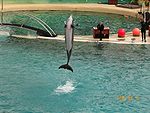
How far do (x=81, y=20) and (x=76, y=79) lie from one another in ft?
96.8

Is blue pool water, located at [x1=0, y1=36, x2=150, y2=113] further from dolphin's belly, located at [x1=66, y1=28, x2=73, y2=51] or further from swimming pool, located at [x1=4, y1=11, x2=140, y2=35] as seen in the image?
swimming pool, located at [x1=4, y1=11, x2=140, y2=35]

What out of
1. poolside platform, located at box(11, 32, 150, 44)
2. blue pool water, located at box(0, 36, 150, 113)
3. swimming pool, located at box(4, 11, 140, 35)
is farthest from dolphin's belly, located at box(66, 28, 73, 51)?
swimming pool, located at box(4, 11, 140, 35)

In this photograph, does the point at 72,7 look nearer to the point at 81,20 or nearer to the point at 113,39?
the point at 81,20

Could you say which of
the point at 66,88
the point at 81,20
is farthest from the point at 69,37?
the point at 81,20

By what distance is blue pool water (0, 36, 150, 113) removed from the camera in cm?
2378

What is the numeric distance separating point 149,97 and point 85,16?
37.5 m

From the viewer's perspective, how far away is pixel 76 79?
2870 cm

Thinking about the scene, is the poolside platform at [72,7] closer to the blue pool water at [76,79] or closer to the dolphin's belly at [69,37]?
the blue pool water at [76,79]

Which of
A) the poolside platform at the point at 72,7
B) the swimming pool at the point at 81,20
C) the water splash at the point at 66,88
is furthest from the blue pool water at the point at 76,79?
the poolside platform at the point at 72,7

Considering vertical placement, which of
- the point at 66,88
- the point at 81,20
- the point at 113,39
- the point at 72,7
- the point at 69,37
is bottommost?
the point at 66,88

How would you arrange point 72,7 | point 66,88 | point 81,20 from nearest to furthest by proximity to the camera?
point 66,88 < point 81,20 < point 72,7

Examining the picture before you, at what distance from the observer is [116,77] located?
2934 cm

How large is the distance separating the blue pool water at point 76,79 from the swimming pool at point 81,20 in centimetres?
1009

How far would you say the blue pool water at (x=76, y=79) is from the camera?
23.8 m
